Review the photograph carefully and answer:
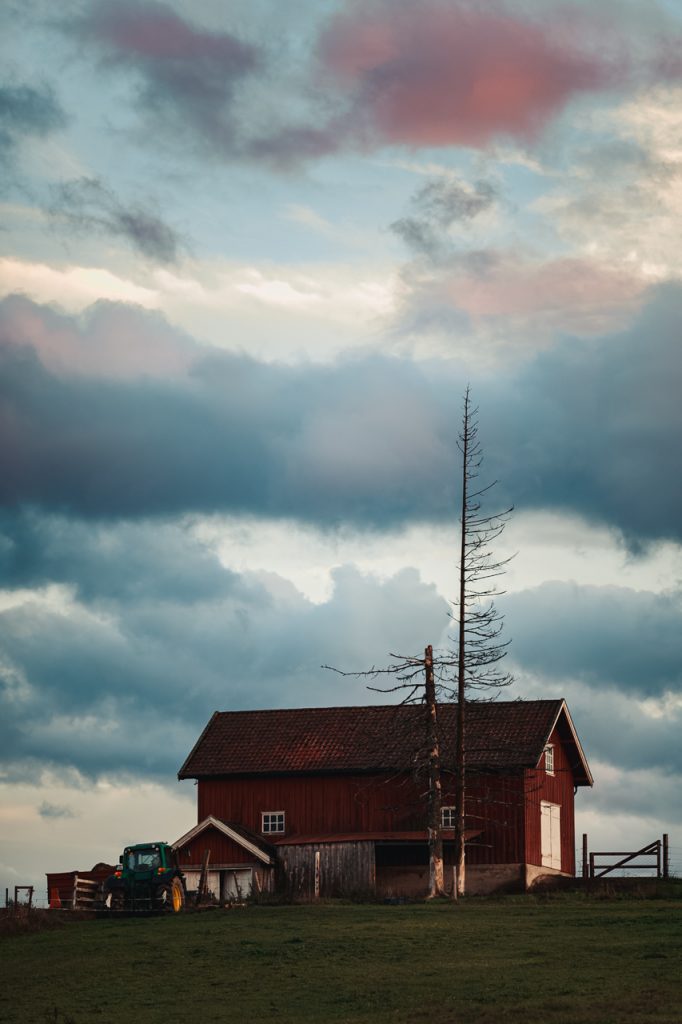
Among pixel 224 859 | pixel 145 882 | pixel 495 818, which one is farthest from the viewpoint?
pixel 224 859

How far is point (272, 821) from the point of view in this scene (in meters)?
64.2

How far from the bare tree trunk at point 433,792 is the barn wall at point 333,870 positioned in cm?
275

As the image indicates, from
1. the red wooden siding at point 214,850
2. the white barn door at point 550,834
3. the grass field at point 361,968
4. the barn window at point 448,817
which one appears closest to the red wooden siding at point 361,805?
the red wooden siding at point 214,850

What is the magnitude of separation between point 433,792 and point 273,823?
1067cm

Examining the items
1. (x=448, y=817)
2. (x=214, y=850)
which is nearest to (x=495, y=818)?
(x=448, y=817)

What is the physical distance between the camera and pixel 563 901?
50.9 meters

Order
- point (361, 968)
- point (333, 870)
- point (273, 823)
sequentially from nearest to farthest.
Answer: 1. point (361, 968)
2. point (333, 870)
3. point (273, 823)

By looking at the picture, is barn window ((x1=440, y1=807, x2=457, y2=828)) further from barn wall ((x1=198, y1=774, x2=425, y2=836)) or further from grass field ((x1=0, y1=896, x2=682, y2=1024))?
grass field ((x1=0, y1=896, x2=682, y2=1024))

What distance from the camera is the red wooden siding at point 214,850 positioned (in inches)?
2398

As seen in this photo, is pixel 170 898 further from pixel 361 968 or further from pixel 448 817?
pixel 361 968

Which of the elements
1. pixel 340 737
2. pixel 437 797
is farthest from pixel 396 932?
pixel 340 737

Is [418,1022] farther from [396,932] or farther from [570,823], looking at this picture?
[570,823]

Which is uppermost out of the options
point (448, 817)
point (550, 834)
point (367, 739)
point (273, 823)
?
point (367, 739)

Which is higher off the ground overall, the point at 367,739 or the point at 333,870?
the point at 367,739
